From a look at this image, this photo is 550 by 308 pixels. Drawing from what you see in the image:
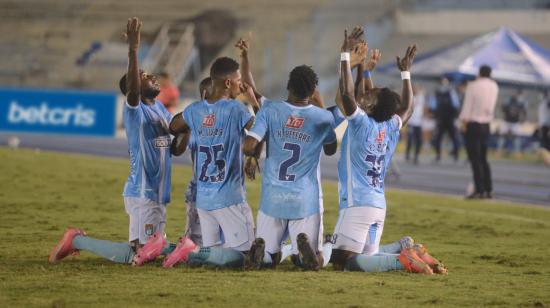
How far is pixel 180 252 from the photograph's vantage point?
9898 millimetres

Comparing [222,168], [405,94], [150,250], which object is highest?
[405,94]

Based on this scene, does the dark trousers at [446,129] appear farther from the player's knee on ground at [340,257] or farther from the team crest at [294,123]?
the team crest at [294,123]

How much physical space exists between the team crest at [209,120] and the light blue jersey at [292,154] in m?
0.41

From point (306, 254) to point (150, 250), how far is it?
131 cm

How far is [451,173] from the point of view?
27000 mm

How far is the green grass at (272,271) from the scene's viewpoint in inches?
336

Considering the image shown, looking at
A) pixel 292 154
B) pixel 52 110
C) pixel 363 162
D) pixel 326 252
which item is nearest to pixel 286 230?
pixel 326 252

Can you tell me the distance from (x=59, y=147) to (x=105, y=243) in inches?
781

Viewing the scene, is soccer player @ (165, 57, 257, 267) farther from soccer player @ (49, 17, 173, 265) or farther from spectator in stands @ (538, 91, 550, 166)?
spectator in stands @ (538, 91, 550, 166)

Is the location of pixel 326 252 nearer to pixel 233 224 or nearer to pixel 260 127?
pixel 233 224

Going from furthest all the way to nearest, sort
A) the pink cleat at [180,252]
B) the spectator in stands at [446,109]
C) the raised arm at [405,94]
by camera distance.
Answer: the spectator in stands at [446,109]
the raised arm at [405,94]
the pink cleat at [180,252]

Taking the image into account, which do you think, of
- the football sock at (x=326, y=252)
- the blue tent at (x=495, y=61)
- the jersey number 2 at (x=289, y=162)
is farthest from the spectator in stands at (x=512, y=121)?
the jersey number 2 at (x=289, y=162)

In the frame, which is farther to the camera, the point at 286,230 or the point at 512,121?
the point at 512,121

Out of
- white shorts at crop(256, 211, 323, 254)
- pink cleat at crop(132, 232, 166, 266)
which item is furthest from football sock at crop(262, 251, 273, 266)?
pink cleat at crop(132, 232, 166, 266)
